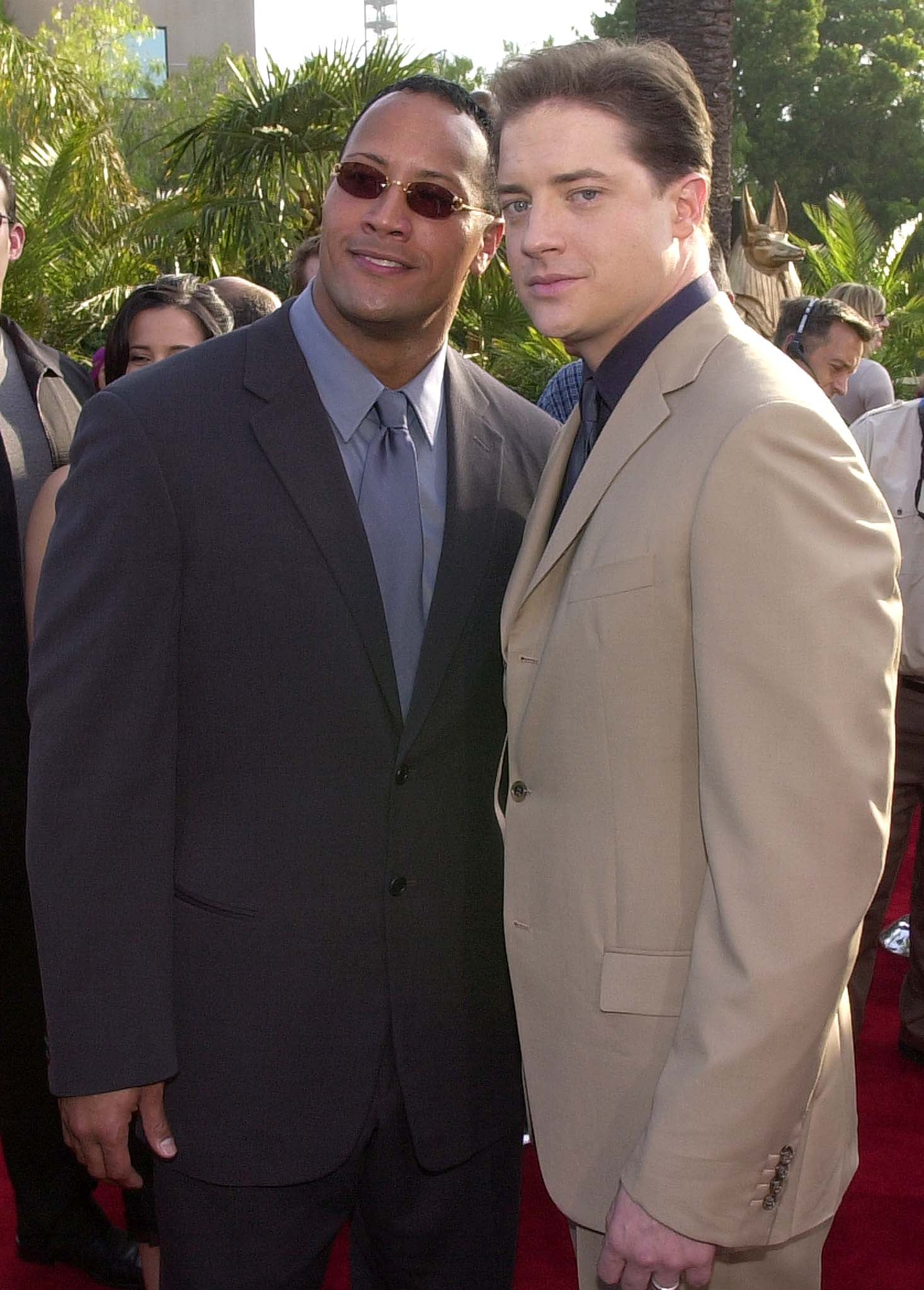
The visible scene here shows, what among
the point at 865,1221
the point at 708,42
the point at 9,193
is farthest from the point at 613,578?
the point at 708,42

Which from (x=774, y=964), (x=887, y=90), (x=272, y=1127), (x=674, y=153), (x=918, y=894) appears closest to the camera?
(x=774, y=964)

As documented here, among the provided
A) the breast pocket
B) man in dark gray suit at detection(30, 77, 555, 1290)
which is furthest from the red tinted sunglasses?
the breast pocket

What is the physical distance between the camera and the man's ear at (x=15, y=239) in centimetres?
293

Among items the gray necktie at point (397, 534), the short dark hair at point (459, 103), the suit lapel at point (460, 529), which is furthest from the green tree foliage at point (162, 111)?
the gray necktie at point (397, 534)

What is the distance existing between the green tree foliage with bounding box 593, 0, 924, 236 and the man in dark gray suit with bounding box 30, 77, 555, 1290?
3782 cm

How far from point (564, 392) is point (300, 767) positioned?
289 cm

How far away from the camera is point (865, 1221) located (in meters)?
3.40

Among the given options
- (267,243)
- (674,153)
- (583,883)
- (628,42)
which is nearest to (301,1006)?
(583,883)

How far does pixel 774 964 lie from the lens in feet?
4.65

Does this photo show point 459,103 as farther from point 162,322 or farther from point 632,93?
point 162,322

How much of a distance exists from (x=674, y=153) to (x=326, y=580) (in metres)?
0.73

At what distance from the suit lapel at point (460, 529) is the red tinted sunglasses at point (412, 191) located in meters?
0.25

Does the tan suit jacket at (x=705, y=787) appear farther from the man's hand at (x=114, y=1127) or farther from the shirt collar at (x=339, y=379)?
the man's hand at (x=114, y=1127)

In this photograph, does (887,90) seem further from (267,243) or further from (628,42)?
(628,42)
